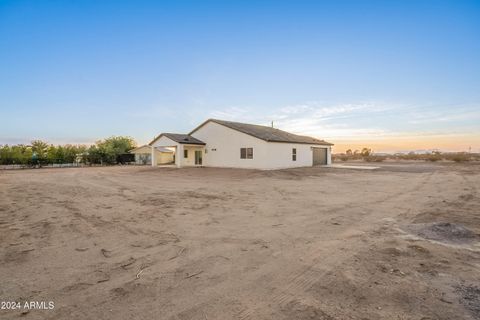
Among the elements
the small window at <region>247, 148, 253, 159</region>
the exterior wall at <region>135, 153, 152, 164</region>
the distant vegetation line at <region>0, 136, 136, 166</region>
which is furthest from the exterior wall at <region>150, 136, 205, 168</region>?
the distant vegetation line at <region>0, 136, 136, 166</region>

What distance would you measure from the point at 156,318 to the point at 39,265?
7.80ft

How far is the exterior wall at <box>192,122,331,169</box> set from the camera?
22.5 metres

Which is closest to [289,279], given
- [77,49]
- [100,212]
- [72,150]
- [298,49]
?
[100,212]

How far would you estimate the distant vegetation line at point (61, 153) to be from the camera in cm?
2866

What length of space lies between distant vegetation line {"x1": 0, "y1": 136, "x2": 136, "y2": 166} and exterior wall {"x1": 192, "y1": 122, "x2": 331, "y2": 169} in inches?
688

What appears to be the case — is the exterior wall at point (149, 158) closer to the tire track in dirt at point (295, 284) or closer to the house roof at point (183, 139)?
the house roof at point (183, 139)

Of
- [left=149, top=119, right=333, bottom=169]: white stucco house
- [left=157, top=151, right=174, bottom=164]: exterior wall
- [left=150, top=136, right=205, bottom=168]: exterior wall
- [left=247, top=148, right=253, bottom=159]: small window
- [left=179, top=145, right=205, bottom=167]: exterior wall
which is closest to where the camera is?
[left=149, top=119, right=333, bottom=169]: white stucco house

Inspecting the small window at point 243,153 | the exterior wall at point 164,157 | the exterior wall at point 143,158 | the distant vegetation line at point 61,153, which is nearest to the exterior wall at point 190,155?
the small window at point 243,153

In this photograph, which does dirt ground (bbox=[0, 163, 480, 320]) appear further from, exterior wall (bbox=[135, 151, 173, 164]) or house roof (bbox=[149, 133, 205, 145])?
exterior wall (bbox=[135, 151, 173, 164])

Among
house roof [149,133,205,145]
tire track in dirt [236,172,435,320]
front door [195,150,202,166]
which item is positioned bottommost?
tire track in dirt [236,172,435,320]

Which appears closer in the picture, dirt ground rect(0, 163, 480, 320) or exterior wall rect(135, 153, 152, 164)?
dirt ground rect(0, 163, 480, 320)

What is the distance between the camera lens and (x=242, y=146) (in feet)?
77.6

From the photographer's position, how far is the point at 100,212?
264 inches

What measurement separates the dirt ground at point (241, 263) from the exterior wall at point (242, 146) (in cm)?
1565
